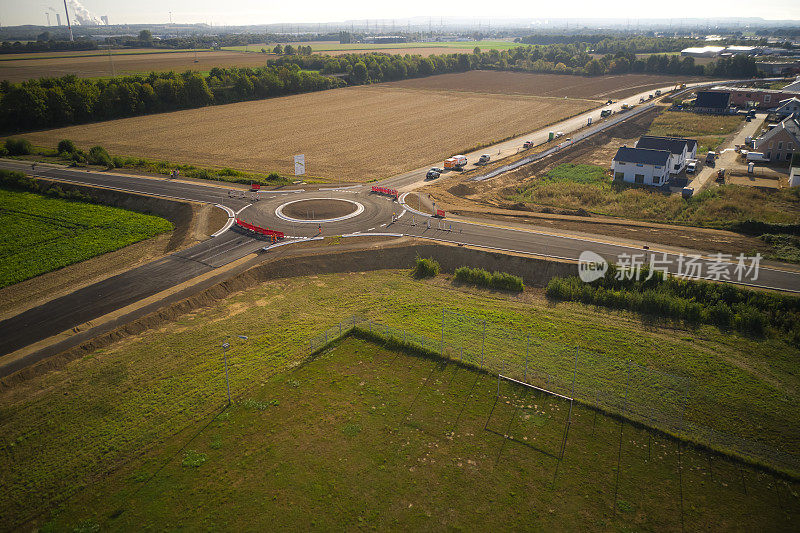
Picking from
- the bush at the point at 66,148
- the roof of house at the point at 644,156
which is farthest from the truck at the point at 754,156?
the bush at the point at 66,148

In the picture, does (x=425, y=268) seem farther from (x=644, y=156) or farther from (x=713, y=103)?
(x=713, y=103)

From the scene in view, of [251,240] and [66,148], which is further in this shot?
[66,148]

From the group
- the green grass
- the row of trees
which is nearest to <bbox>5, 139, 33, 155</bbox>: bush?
the row of trees

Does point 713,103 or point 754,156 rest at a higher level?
point 713,103

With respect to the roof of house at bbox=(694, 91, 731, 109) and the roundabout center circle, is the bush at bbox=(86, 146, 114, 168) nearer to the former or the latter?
the roundabout center circle

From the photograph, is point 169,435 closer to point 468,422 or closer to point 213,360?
point 213,360

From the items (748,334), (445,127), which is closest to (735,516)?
(748,334)

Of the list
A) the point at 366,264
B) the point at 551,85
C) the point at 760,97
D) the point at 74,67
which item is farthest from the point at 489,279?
the point at 74,67

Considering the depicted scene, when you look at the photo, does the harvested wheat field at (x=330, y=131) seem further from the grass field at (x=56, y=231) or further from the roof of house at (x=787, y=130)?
the roof of house at (x=787, y=130)
